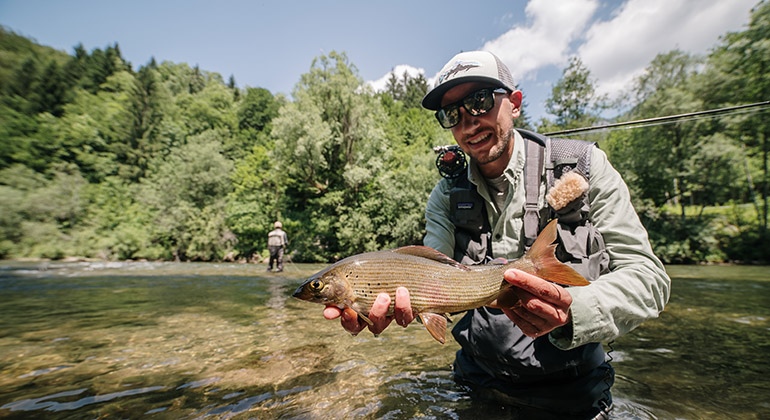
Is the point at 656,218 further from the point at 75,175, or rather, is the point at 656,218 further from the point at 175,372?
the point at 75,175

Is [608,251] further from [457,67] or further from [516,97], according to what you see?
[457,67]

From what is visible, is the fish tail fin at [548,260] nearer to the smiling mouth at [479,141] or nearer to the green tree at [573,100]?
the smiling mouth at [479,141]

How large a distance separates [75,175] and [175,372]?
4454 centimetres

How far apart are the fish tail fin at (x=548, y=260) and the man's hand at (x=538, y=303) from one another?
89mm

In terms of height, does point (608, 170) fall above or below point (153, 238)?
above

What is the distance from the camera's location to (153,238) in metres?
32.5

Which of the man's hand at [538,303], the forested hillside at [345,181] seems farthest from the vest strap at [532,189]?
the forested hillside at [345,181]

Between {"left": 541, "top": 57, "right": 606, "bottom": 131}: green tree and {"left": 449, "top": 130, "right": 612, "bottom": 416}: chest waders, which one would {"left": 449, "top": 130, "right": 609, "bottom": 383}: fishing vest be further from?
{"left": 541, "top": 57, "right": 606, "bottom": 131}: green tree

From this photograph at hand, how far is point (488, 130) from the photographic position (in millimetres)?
2744

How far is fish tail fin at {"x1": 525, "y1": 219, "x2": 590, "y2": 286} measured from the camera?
1969mm

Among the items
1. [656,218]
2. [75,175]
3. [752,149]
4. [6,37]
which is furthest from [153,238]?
[6,37]

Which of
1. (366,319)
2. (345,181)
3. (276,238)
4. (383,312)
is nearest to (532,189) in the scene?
(383,312)

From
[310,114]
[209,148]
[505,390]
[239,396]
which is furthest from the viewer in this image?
[209,148]

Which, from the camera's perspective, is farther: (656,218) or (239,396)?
(656,218)
